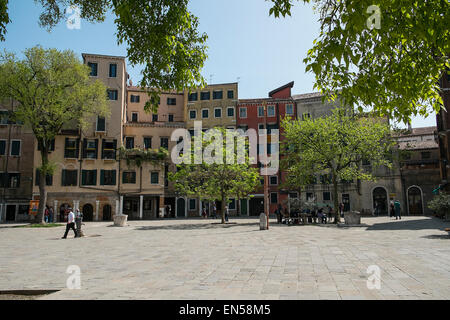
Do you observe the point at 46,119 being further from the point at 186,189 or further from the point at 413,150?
the point at 413,150

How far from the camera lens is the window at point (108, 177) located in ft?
125

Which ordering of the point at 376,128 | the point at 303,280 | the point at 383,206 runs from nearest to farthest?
the point at 303,280
the point at 376,128
the point at 383,206

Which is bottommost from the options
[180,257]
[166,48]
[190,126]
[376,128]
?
[180,257]

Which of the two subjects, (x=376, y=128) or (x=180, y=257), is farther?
(x=376, y=128)

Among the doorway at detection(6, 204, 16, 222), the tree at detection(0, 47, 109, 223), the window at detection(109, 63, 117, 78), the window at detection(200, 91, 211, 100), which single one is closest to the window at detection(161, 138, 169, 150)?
the window at detection(200, 91, 211, 100)

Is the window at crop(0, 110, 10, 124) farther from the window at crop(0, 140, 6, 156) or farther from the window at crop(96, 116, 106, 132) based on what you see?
the window at crop(96, 116, 106, 132)

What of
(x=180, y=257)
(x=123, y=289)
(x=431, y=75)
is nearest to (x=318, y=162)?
(x=180, y=257)

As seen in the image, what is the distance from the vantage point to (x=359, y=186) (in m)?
40.1

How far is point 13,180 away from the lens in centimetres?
3712

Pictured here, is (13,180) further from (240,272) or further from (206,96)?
(240,272)

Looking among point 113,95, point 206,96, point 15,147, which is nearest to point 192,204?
point 206,96

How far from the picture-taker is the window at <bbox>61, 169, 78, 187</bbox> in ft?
122

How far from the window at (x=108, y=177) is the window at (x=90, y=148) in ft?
7.29

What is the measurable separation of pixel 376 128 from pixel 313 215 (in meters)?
8.49
